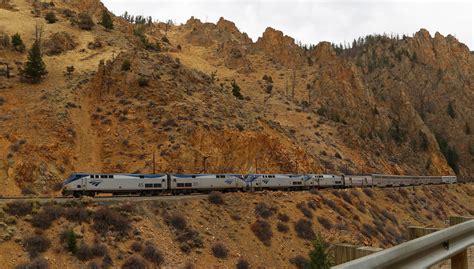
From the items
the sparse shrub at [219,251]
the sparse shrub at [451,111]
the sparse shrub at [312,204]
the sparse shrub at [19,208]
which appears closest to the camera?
the sparse shrub at [19,208]

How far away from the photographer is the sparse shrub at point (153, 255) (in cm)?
2811

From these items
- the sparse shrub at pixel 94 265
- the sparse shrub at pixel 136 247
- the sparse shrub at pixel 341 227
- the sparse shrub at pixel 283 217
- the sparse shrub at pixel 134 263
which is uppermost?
the sparse shrub at pixel 283 217

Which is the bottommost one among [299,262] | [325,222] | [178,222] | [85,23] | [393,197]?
[299,262]

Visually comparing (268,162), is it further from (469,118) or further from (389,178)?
(469,118)

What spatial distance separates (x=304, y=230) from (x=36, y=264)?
2511 centimetres

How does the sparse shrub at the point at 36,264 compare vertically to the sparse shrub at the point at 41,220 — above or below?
below

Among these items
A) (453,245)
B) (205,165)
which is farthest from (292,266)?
(453,245)

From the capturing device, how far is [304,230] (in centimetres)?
4044

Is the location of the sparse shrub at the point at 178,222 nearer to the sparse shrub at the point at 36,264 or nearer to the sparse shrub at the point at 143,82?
the sparse shrub at the point at 36,264

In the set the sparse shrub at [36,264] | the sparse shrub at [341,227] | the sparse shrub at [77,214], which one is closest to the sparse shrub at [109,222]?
the sparse shrub at [77,214]

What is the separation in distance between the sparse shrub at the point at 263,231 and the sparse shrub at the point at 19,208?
62.0 ft

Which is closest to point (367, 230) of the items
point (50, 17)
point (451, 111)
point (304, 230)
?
point (304, 230)

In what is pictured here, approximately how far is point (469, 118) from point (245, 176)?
11678 centimetres

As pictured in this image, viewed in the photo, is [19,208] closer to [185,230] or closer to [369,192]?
[185,230]
